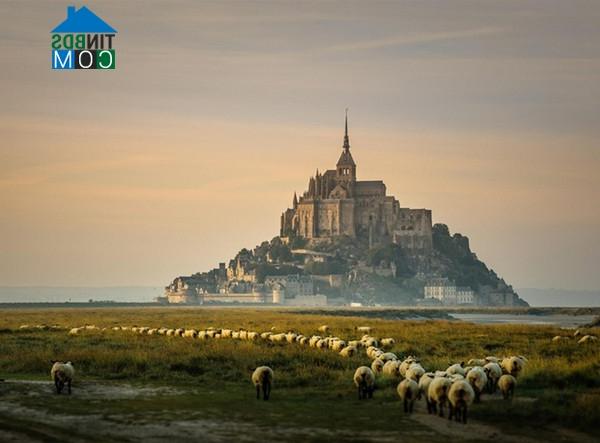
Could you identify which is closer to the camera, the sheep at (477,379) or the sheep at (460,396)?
the sheep at (460,396)

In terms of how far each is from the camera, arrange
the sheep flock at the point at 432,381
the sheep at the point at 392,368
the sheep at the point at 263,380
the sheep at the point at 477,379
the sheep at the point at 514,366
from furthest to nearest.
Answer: the sheep at the point at 392,368 < the sheep at the point at 514,366 < the sheep at the point at 263,380 < the sheep at the point at 477,379 < the sheep flock at the point at 432,381

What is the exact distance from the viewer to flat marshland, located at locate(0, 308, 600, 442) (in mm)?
20281

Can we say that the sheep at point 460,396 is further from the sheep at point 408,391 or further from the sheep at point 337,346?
the sheep at point 337,346

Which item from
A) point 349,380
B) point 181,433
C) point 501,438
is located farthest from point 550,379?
point 181,433

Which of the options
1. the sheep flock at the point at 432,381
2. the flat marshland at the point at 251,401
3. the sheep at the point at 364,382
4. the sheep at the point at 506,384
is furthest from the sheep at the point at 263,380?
the sheep at the point at 506,384

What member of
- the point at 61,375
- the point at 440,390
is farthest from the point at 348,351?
the point at 440,390

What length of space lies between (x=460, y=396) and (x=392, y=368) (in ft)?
23.1

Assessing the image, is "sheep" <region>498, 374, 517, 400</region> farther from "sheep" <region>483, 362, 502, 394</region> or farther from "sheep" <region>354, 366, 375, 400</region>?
"sheep" <region>354, 366, 375, 400</region>

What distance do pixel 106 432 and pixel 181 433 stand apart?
55.4 inches

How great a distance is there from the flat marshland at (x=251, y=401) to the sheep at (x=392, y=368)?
282mm

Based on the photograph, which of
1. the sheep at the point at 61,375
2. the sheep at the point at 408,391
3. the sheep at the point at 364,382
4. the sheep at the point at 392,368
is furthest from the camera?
the sheep at the point at 392,368

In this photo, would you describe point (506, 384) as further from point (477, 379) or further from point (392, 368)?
point (392, 368)

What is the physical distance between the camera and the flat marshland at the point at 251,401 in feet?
66.5

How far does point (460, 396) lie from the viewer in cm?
2103
